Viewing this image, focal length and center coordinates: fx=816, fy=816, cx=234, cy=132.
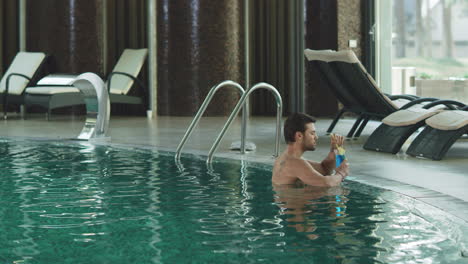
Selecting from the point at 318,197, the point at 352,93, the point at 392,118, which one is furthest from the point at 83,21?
the point at 318,197

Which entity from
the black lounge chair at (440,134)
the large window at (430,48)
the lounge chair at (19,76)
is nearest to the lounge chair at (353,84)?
the black lounge chair at (440,134)

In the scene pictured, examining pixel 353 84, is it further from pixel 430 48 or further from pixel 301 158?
pixel 430 48

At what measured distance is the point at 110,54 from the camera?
539 inches

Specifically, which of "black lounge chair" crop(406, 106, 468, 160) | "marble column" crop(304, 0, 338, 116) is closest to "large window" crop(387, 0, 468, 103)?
"marble column" crop(304, 0, 338, 116)

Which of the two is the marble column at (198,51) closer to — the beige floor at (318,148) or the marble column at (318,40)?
the beige floor at (318,148)

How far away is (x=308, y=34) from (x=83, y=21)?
3723 mm

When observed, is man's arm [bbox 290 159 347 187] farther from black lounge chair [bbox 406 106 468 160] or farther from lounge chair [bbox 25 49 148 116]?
lounge chair [bbox 25 49 148 116]

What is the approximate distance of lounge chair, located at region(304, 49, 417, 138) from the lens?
24.1 ft

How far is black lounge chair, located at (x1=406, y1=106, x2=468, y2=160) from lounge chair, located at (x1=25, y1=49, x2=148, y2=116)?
6.30 metres

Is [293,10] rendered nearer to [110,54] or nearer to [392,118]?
[110,54]

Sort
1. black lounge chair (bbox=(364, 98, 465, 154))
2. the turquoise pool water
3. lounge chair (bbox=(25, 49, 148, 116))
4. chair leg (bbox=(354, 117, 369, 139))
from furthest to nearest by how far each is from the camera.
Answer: lounge chair (bbox=(25, 49, 148, 116)) → chair leg (bbox=(354, 117, 369, 139)) → black lounge chair (bbox=(364, 98, 465, 154)) → the turquoise pool water

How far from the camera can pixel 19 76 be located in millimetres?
12539

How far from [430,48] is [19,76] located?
6149 mm

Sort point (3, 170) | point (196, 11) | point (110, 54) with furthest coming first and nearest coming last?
point (110, 54) → point (196, 11) → point (3, 170)
